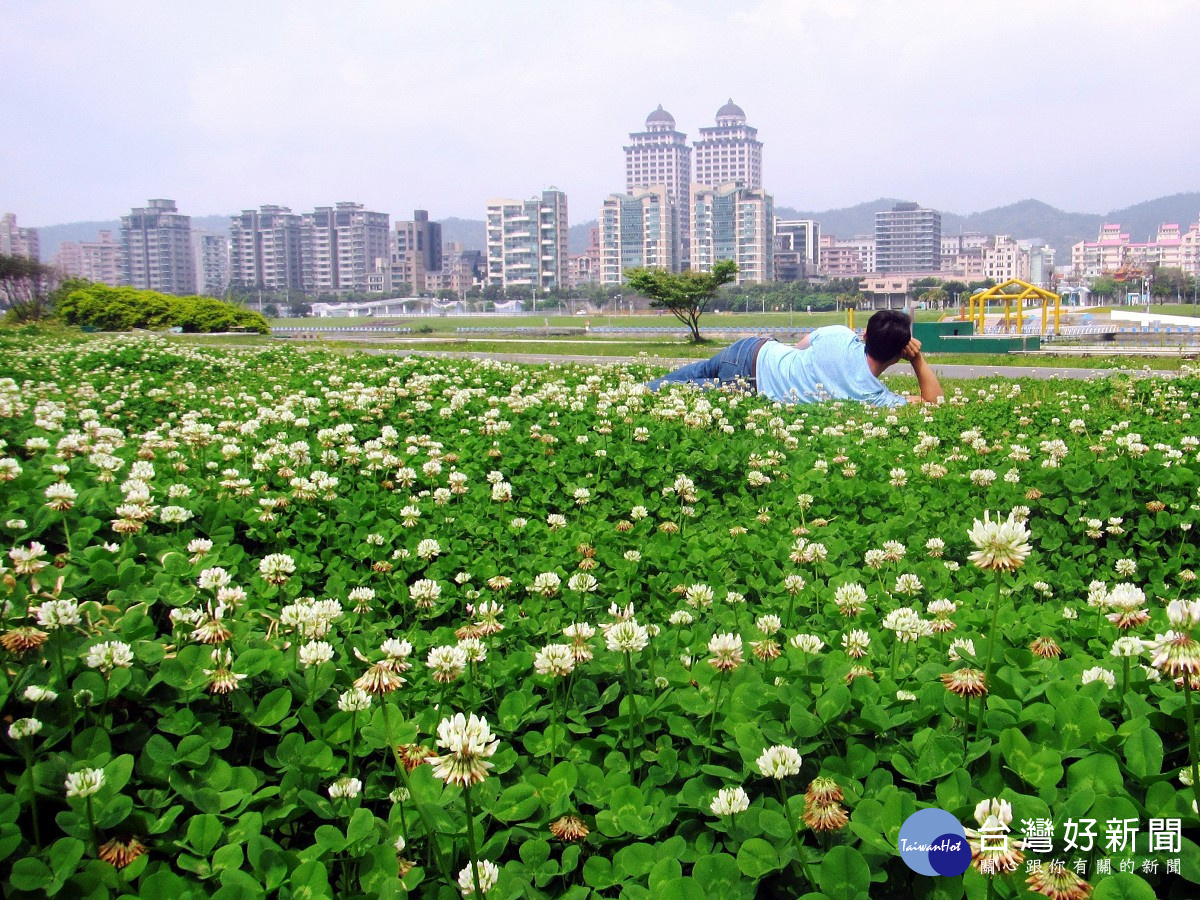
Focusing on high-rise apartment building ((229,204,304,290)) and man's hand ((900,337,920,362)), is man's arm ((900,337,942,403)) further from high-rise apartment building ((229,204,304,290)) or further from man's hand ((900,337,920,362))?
high-rise apartment building ((229,204,304,290))

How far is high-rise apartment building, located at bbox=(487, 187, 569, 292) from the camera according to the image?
155 metres

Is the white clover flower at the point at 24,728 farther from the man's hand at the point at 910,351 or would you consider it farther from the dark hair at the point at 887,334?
the man's hand at the point at 910,351

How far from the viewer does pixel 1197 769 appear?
70.4 inches

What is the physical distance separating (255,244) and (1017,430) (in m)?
200

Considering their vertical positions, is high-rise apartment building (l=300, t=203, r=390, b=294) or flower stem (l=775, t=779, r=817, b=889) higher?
high-rise apartment building (l=300, t=203, r=390, b=294)

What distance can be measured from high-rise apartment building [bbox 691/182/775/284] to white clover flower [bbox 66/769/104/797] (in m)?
154

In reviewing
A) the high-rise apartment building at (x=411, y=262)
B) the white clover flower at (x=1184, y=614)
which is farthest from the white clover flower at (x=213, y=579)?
the high-rise apartment building at (x=411, y=262)

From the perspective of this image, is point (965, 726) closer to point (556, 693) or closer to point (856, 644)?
point (856, 644)

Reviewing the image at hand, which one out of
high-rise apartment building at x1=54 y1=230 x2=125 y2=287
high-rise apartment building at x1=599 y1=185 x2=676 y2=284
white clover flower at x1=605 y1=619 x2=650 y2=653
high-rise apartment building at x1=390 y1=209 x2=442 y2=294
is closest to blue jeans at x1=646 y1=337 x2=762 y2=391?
white clover flower at x1=605 y1=619 x2=650 y2=653

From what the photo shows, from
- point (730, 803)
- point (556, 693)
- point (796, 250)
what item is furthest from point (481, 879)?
point (796, 250)

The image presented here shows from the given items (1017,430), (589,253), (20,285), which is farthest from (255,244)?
(1017,430)

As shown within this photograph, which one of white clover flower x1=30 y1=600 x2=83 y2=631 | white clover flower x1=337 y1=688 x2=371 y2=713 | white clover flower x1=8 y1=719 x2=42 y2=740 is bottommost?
white clover flower x1=337 y1=688 x2=371 y2=713

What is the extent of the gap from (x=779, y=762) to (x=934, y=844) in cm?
31

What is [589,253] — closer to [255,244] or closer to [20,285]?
[255,244]
